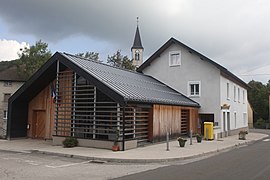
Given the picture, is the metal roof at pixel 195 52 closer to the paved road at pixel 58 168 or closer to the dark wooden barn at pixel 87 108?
the dark wooden barn at pixel 87 108

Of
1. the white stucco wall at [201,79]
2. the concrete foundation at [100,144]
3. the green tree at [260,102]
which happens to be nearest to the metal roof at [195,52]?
the white stucco wall at [201,79]

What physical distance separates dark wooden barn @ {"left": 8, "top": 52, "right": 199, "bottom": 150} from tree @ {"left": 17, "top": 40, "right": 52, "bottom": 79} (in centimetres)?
2624

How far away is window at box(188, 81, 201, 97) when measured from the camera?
28622 millimetres

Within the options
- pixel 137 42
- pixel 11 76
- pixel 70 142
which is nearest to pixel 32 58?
pixel 11 76

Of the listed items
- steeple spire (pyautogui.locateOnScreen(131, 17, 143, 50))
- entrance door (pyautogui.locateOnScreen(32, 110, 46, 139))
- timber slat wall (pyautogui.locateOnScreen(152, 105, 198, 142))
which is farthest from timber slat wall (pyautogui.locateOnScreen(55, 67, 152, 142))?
steeple spire (pyautogui.locateOnScreen(131, 17, 143, 50))

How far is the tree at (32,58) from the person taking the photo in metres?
47.5

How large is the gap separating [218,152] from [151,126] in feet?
14.8

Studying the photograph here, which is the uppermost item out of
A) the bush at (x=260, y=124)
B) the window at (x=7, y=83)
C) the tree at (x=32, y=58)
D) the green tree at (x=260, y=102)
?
the tree at (x=32, y=58)

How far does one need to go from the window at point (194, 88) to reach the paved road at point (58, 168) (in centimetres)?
1707

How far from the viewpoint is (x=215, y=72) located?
27.8 metres

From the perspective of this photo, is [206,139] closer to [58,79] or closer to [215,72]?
[215,72]

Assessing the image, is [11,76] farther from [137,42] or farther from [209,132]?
[137,42]

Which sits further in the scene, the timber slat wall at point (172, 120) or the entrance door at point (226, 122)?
the entrance door at point (226, 122)

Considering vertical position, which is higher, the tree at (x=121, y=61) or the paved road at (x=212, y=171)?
the tree at (x=121, y=61)
